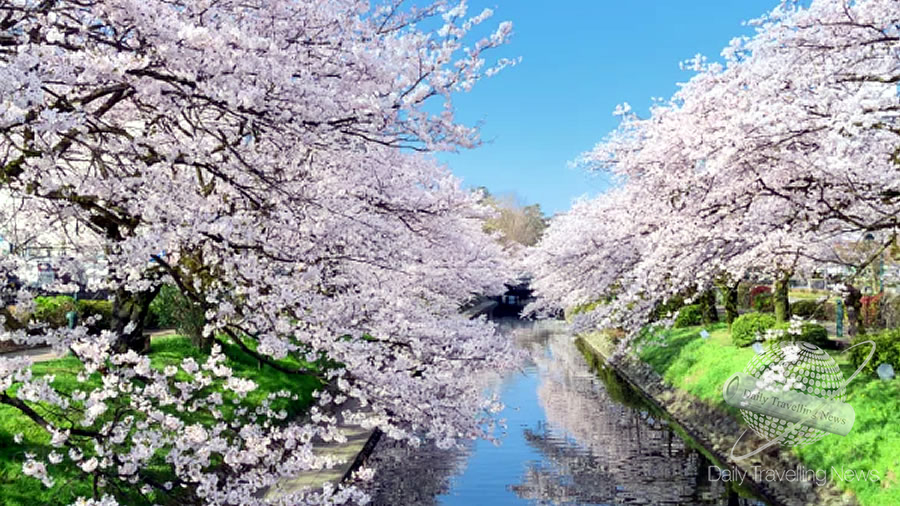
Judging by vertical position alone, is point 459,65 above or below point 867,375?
above

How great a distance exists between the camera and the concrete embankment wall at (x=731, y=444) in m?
12.5

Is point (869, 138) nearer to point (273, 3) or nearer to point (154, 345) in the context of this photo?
point (273, 3)

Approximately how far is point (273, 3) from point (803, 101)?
6.69 metres

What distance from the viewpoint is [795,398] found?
14.7 metres

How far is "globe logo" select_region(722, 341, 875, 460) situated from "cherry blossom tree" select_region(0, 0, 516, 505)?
7.16 m

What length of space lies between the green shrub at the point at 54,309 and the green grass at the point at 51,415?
491 centimetres

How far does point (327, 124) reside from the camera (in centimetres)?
612

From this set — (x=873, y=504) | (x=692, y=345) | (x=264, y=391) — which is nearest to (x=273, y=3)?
(x=873, y=504)

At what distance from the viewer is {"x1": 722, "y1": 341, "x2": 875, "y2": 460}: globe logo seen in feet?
44.5

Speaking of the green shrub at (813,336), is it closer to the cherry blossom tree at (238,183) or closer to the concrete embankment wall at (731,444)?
the concrete embankment wall at (731,444)

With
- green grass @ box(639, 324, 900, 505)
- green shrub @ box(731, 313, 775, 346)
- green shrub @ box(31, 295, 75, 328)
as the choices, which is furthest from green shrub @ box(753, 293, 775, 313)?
green shrub @ box(31, 295, 75, 328)

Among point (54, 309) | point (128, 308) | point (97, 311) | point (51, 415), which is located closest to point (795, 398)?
point (128, 308)

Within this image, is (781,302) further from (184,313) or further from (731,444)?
(184,313)

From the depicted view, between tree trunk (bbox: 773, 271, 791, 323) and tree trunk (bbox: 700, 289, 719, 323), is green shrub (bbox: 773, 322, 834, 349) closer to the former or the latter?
tree trunk (bbox: 773, 271, 791, 323)
